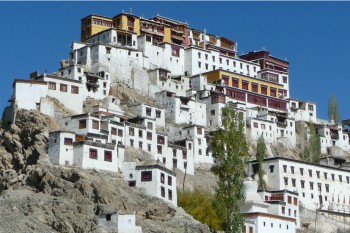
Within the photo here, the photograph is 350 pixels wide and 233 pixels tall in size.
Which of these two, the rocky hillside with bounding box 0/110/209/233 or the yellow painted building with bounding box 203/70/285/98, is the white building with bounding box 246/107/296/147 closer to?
the yellow painted building with bounding box 203/70/285/98

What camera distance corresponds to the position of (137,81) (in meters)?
93.2

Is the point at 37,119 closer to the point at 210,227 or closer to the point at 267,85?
the point at 210,227

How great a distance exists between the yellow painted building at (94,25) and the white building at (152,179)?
34344 mm

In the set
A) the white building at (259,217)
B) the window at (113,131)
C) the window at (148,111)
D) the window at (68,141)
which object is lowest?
the white building at (259,217)

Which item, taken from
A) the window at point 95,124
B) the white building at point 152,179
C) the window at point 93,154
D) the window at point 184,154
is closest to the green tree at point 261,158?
the window at point 184,154

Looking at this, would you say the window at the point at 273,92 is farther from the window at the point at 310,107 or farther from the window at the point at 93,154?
the window at the point at 93,154

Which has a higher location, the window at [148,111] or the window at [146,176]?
the window at [148,111]

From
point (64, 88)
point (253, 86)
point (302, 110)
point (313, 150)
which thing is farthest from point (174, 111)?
point (302, 110)

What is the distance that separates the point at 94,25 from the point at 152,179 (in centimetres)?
3744

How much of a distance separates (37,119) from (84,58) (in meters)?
18.4

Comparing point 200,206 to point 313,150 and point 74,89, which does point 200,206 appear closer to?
point 74,89

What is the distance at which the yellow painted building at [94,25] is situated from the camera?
10225cm

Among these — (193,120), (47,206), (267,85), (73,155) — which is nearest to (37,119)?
(73,155)

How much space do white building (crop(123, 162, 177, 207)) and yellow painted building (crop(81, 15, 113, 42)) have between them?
113ft
